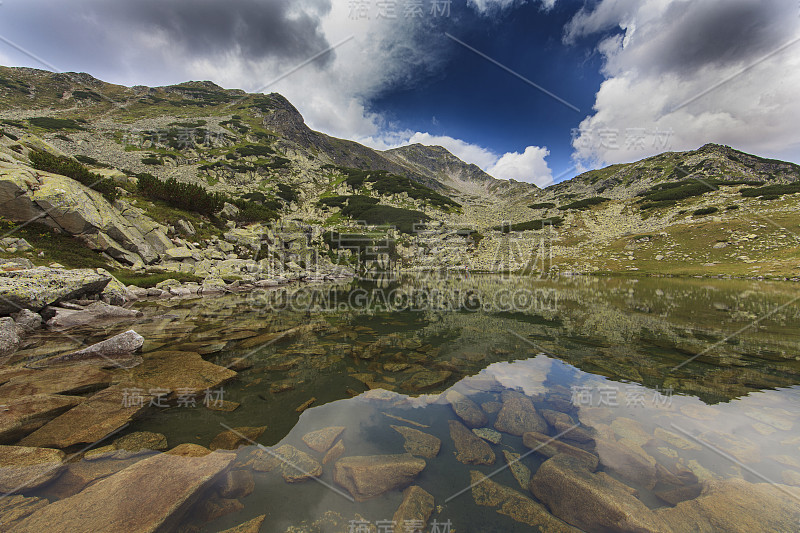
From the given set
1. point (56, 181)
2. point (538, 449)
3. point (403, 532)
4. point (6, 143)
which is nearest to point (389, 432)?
point (403, 532)

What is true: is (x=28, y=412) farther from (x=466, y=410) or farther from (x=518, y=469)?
(x=518, y=469)

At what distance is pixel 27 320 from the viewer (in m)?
12.3

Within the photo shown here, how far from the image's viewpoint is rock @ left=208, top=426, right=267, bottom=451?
5370 millimetres

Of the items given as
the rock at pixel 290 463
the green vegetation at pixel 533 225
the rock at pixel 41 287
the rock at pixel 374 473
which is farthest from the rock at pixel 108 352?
the green vegetation at pixel 533 225

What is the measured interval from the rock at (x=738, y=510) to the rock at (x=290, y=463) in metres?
5.32

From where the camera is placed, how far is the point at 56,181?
2252 cm

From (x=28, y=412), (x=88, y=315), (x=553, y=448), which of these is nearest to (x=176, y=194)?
(x=88, y=315)

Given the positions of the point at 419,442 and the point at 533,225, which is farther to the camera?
the point at 533,225

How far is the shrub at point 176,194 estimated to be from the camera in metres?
38.1

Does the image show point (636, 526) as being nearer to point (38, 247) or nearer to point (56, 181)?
point (38, 247)

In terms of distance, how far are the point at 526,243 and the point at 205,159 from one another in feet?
374

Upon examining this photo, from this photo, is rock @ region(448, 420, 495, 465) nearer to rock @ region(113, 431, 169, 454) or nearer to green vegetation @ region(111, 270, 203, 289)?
rock @ region(113, 431, 169, 454)

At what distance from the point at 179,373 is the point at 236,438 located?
4.32m

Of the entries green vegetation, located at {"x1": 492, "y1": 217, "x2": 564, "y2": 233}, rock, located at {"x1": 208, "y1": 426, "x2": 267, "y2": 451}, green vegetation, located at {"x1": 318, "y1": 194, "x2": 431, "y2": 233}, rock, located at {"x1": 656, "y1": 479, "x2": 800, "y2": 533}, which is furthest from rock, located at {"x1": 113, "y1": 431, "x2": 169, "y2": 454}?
green vegetation, located at {"x1": 492, "y1": 217, "x2": 564, "y2": 233}
